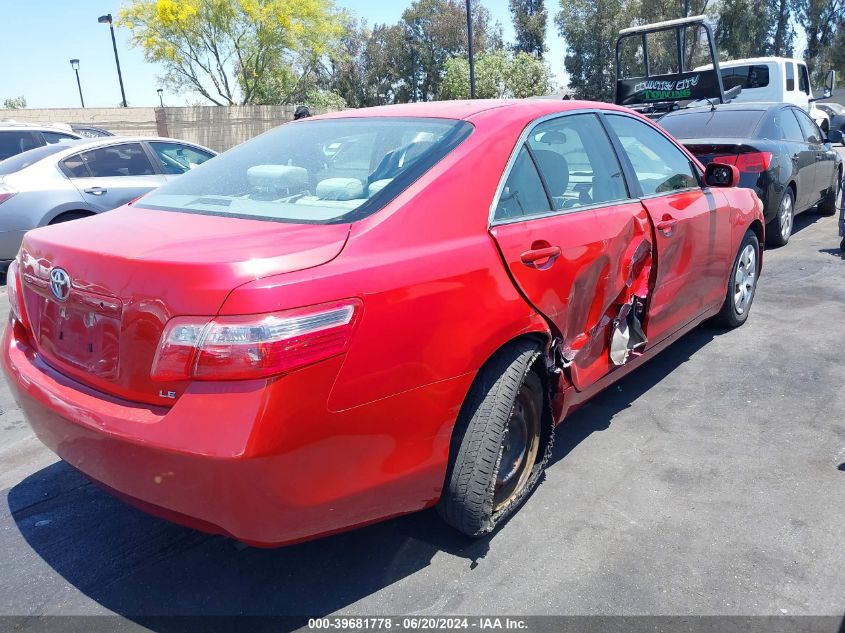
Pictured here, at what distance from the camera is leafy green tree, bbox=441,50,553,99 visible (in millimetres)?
38438

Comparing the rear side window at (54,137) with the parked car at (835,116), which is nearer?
the rear side window at (54,137)

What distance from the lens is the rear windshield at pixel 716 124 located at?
7.64m

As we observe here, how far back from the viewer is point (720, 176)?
4.45m

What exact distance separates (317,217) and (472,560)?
4.55 feet

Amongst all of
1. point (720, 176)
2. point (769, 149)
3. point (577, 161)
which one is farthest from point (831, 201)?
point (577, 161)

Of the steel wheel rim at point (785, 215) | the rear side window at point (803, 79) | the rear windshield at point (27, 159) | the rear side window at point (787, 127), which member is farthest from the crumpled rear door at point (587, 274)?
the rear side window at point (803, 79)

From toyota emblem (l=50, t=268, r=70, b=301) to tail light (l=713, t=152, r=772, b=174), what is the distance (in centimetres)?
644

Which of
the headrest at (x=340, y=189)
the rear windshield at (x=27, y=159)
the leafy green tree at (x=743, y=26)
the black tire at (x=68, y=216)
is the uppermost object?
the leafy green tree at (x=743, y=26)

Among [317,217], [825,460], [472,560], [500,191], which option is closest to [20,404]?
[317,217]

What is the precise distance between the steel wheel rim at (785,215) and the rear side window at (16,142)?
9.70 meters

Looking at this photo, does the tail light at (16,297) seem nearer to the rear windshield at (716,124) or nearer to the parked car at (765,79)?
the rear windshield at (716,124)

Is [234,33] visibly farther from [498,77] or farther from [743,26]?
[743,26]

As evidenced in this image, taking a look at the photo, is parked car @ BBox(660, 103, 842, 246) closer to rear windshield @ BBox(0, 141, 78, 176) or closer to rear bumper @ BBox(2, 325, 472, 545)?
rear bumper @ BBox(2, 325, 472, 545)

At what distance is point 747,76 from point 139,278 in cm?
1486
